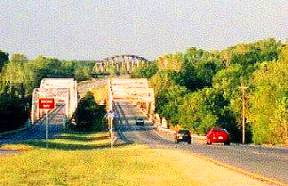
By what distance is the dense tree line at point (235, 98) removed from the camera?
4085 inches

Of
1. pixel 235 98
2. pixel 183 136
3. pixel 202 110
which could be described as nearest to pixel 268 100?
pixel 202 110

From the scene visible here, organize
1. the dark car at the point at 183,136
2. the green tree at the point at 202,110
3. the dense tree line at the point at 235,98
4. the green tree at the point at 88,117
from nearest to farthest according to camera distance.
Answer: the dark car at the point at 183,136, the dense tree line at the point at 235,98, the green tree at the point at 88,117, the green tree at the point at 202,110

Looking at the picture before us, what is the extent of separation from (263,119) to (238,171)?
7860 centimetres

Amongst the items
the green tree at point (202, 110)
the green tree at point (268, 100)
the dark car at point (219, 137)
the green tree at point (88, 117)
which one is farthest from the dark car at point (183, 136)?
the green tree at point (88, 117)

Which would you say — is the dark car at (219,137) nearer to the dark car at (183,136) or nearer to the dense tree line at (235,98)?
the dark car at (183,136)

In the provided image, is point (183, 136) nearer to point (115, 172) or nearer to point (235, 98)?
point (115, 172)

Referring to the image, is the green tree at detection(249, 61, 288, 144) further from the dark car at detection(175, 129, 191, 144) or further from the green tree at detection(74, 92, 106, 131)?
the green tree at detection(74, 92, 106, 131)

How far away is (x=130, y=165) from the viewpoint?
32.0 meters

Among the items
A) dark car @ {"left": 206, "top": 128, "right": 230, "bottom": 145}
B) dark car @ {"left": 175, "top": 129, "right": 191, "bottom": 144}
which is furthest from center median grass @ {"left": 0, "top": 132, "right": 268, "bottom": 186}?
dark car @ {"left": 175, "top": 129, "right": 191, "bottom": 144}

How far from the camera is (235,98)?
141 metres

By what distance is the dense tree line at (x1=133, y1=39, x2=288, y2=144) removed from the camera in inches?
4085

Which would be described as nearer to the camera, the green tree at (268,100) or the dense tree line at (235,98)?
the green tree at (268,100)

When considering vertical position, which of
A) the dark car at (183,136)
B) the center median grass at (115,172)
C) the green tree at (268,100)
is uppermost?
the green tree at (268,100)

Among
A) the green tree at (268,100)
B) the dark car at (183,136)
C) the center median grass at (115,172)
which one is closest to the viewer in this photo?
the center median grass at (115,172)
